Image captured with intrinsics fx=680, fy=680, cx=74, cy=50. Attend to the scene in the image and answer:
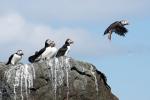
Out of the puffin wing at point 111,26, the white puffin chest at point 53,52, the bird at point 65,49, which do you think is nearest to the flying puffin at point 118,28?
the puffin wing at point 111,26

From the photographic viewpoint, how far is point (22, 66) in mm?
32094

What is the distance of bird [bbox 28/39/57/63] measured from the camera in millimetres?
33781

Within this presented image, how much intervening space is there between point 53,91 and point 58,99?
1.61 ft

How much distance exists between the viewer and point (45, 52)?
34000 mm

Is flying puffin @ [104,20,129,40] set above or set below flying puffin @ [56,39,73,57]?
above

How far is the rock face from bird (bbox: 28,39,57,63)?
185 centimetres

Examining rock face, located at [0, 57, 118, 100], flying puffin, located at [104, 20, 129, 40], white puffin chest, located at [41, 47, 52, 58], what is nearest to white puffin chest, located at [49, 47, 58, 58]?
white puffin chest, located at [41, 47, 52, 58]

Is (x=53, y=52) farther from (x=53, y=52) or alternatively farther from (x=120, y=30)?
(x=120, y=30)

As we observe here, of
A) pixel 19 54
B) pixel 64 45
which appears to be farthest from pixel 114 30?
pixel 19 54

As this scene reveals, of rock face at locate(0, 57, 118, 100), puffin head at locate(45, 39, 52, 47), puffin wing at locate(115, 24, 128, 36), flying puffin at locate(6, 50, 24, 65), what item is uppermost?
puffin wing at locate(115, 24, 128, 36)

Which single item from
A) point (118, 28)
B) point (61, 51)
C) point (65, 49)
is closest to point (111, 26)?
point (118, 28)

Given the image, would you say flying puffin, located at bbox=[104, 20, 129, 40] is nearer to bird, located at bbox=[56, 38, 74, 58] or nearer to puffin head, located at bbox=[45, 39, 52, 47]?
bird, located at bbox=[56, 38, 74, 58]

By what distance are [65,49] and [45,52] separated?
1109mm

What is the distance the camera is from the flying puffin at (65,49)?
34.3 meters
